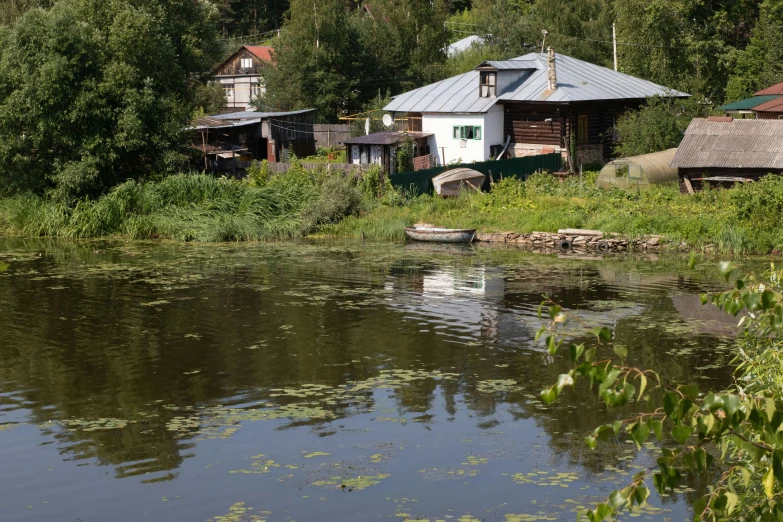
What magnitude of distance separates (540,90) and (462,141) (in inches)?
163

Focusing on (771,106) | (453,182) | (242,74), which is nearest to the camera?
(453,182)

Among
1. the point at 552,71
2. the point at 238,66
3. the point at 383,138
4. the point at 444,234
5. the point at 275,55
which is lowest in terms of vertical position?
the point at 444,234

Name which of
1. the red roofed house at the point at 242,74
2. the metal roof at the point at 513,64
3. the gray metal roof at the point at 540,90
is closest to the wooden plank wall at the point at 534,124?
the gray metal roof at the point at 540,90

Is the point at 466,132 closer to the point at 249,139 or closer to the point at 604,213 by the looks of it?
the point at 249,139

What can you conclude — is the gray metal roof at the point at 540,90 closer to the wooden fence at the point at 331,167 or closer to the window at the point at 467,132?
the window at the point at 467,132

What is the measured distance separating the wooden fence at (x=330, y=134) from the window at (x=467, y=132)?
10.9m

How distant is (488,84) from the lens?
45969mm

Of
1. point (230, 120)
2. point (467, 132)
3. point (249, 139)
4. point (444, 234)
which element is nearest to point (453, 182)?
Result: point (444, 234)

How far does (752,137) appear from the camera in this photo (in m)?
35.3

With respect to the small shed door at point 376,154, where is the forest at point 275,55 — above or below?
above

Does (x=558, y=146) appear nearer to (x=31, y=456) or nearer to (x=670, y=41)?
(x=670, y=41)

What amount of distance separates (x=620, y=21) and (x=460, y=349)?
39.7 m

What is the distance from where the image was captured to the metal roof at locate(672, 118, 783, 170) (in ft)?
113

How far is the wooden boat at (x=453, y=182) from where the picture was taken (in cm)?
3828
